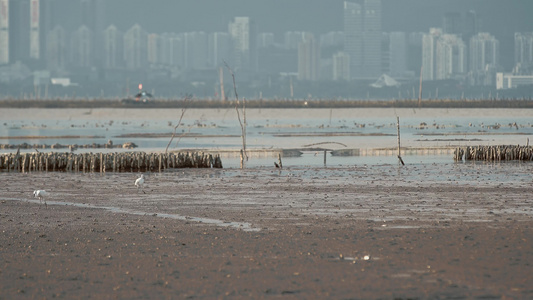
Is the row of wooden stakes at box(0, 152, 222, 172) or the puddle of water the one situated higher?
the row of wooden stakes at box(0, 152, 222, 172)

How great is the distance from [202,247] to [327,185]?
1711 cm

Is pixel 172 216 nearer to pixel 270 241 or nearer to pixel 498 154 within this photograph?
pixel 270 241

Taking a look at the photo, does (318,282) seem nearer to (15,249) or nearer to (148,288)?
(148,288)

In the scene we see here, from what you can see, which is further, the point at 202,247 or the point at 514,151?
the point at 514,151

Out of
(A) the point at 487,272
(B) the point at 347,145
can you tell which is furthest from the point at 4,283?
(B) the point at 347,145

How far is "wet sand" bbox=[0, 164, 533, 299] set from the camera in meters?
17.5

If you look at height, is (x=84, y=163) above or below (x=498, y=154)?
below

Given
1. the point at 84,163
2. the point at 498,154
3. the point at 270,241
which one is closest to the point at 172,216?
the point at 270,241

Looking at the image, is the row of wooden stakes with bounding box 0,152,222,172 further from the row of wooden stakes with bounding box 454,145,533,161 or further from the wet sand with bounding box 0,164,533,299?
the row of wooden stakes with bounding box 454,145,533,161

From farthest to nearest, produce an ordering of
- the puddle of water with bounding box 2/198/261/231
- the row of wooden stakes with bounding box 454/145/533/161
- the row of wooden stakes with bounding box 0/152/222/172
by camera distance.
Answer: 1. the row of wooden stakes with bounding box 454/145/533/161
2. the row of wooden stakes with bounding box 0/152/222/172
3. the puddle of water with bounding box 2/198/261/231

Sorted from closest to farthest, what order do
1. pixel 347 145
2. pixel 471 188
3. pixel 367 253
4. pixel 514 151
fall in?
pixel 367 253, pixel 471 188, pixel 514 151, pixel 347 145

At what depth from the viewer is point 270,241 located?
74.2 ft

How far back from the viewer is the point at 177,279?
18.2m

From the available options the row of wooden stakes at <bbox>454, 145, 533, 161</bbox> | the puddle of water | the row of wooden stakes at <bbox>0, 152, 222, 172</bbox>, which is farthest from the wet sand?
the row of wooden stakes at <bbox>454, 145, 533, 161</bbox>
